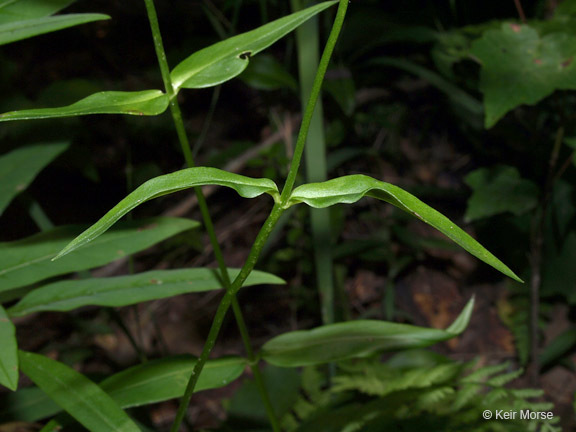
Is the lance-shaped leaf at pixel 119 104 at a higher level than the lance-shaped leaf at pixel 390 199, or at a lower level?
higher

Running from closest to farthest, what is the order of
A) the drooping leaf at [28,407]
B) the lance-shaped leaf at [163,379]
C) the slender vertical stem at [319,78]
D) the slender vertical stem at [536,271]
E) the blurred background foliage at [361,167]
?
1. the slender vertical stem at [319,78]
2. the lance-shaped leaf at [163,379]
3. the drooping leaf at [28,407]
4. the slender vertical stem at [536,271]
5. the blurred background foliage at [361,167]

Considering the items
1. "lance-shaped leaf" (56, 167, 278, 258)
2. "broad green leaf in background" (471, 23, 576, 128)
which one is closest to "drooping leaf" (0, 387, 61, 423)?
"lance-shaped leaf" (56, 167, 278, 258)

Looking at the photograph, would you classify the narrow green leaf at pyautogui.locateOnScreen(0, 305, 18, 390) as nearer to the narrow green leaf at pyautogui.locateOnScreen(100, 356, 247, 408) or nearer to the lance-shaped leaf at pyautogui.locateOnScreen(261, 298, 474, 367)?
the narrow green leaf at pyautogui.locateOnScreen(100, 356, 247, 408)

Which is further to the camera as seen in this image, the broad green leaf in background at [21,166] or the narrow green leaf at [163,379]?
the broad green leaf in background at [21,166]

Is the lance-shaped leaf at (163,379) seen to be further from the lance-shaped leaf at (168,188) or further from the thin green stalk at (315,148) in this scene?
the thin green stalk at (315,148)

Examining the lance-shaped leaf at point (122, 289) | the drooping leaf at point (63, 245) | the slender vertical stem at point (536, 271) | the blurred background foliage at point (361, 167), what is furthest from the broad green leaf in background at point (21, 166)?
the slender vertical stem at point (536, 271)

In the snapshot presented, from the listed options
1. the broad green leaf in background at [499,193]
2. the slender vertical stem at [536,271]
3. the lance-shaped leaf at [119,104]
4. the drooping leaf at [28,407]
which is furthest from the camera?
the broad green leaf in background at [499,193]
